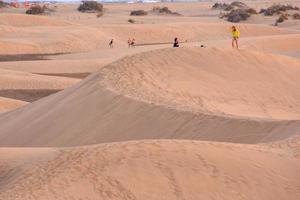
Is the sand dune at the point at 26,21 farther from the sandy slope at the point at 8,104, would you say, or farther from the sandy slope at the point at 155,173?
the sandy slope at the point at 155,173

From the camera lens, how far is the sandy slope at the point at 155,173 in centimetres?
845

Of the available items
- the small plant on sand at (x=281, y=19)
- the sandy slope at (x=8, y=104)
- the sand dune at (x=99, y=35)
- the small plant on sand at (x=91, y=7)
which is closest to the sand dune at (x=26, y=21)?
the sand dune at (x=99, y=35)

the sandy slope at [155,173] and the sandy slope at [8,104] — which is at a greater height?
the sandy slope at [155,173]

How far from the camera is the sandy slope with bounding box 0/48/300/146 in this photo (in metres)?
13.2

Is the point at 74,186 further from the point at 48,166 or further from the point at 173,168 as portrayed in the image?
the point at 173,168

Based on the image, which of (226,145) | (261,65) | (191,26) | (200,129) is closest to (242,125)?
(200,129)

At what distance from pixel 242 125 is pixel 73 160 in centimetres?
441

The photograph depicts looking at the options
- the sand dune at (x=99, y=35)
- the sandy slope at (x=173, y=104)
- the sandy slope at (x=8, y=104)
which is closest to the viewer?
the sandy slope at (x=173, y=104)

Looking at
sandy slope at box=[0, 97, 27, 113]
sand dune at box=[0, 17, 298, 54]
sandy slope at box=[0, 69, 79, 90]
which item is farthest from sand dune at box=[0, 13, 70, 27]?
sandy slope at box=[0, 97, 27, 113]

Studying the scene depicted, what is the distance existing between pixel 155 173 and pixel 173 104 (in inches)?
246

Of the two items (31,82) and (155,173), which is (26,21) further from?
(155,173)

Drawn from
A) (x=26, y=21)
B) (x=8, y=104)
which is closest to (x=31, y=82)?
(x=8, y=104)

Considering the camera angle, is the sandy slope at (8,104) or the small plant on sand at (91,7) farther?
the small plant on sand at (91,7)

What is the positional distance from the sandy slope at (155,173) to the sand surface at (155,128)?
0.05ft
